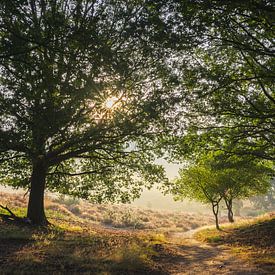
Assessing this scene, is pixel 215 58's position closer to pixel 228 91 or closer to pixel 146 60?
pixel 228 91

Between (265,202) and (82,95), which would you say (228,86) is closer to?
(82,95)

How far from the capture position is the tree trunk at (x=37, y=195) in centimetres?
1648

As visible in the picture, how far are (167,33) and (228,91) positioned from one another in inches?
203

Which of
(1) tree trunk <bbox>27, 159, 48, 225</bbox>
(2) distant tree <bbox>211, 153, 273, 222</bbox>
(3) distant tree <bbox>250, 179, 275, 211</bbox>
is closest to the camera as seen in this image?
(2) distant tree <bbox>211, 153, 273, 222</bbox>

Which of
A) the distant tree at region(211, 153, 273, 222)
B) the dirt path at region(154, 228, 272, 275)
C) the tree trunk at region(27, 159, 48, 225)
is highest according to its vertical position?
the distant tree at region(211, 153, 273, 222)

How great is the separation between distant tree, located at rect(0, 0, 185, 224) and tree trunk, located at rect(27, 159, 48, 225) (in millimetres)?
53

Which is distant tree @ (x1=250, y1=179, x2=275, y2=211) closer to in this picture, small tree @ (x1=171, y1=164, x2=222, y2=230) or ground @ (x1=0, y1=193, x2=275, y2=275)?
small tree @ (x1=171, y1=164, x2=222, y2=230)

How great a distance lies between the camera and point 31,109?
34.6 feet

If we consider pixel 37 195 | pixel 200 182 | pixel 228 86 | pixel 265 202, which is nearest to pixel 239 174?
pixel 200 182

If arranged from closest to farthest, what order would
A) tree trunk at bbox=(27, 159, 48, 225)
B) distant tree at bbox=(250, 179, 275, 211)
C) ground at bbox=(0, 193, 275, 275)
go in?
ground at bbox=(0, 193, 275, 275) → tree trunk at bbox=(27, 159, 48, 225) → distant tree at bbox=(250, 179, 275, 211)

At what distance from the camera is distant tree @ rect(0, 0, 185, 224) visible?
9219mm

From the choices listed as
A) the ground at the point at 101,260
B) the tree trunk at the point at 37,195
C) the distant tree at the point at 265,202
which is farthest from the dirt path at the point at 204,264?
the distant tree at the point at 265,202

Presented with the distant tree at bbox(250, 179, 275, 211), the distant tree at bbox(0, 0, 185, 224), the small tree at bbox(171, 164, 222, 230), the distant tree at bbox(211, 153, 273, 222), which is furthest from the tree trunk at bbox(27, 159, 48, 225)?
the distant tree at bbox(250, 179, 275, 211)

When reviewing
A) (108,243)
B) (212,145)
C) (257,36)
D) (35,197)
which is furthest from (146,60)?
(35,197)
